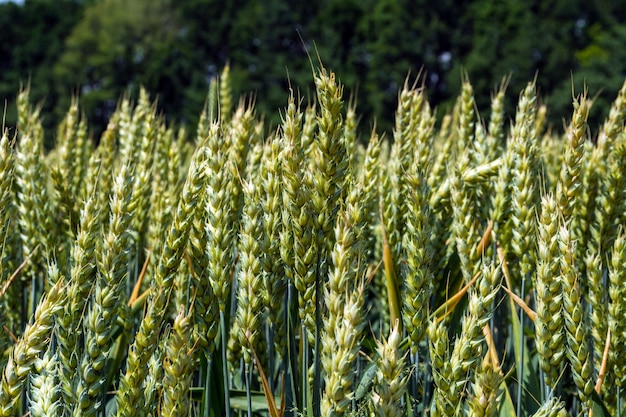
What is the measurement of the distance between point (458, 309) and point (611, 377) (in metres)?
0.49

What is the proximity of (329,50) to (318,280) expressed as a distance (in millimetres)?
36394

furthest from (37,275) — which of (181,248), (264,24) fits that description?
(264,24)

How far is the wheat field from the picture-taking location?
1.54 meters

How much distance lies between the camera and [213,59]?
144 ft

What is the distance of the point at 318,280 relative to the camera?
1711 mm

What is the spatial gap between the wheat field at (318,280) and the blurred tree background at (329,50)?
1009 inches

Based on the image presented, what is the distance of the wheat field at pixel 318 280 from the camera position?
1539 mm

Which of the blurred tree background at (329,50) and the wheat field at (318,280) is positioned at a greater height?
the blurred tree background at (329,50)

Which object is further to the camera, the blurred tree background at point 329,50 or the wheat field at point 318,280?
the blurred tree background at point 329,50

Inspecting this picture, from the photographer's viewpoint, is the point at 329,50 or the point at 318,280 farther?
the point at 329,50

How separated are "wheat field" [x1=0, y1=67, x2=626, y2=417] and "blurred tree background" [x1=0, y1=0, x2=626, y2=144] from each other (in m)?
25.6

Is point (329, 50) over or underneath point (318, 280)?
over

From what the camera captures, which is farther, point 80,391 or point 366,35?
point 366,35

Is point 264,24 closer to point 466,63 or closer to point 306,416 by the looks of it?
point 466,63
